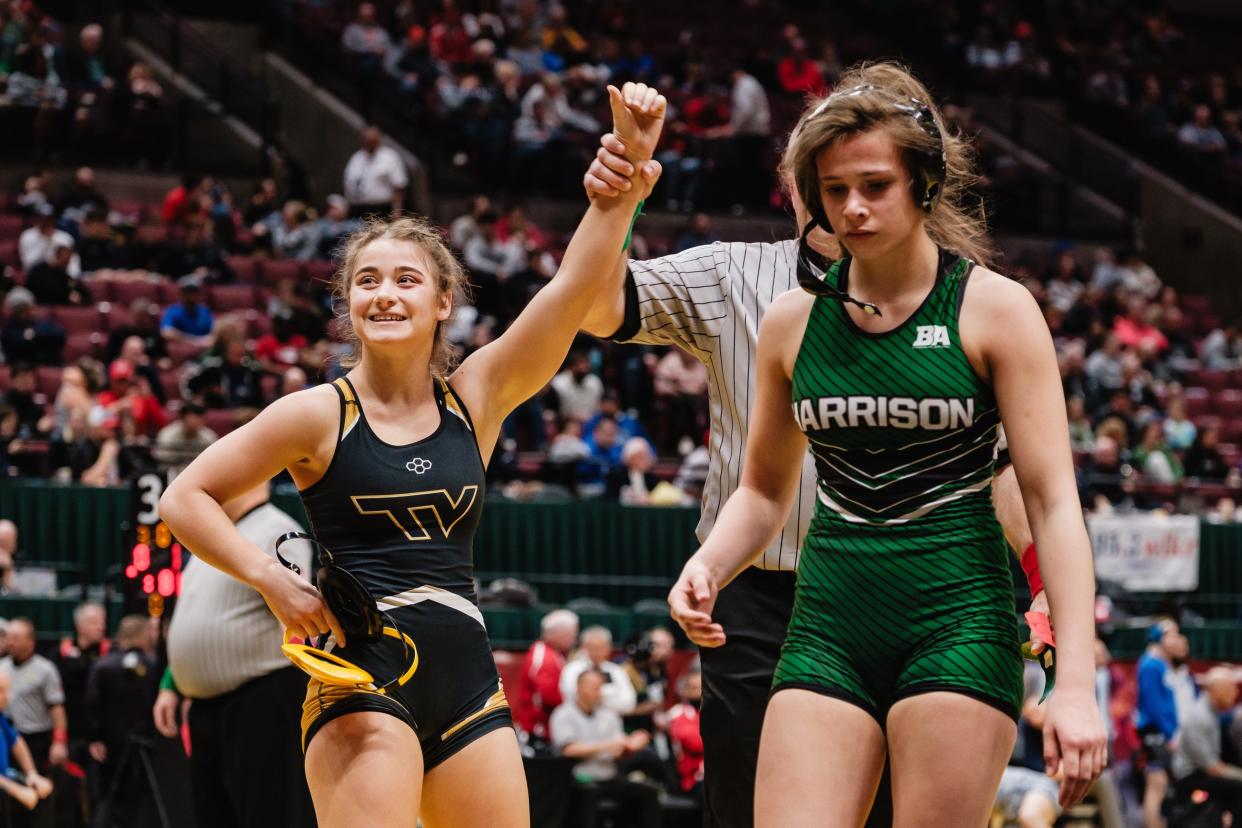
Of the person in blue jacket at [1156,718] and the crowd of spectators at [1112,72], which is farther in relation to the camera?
the crowd of spectators at [1112,72]

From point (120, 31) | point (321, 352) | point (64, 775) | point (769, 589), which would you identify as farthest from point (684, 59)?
point (769, 589)

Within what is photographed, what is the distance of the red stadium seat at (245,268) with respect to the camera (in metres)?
17.0

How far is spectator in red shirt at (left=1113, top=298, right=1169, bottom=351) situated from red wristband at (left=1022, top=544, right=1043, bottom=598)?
17560 mm

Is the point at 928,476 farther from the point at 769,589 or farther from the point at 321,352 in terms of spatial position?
the point at 321,352

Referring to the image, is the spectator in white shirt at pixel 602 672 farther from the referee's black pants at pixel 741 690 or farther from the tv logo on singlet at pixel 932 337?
the tv logo on singlet at pixel 932 337

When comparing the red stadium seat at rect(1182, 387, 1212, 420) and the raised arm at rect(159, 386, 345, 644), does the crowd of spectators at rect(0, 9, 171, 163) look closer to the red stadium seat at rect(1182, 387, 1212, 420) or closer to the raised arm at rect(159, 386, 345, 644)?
the red stadium seat at rect(1182, 387, 1212, 420)

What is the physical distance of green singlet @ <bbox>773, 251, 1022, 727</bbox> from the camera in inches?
135

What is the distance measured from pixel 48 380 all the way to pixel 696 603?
40.6 feet

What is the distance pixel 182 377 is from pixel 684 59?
31.4ft

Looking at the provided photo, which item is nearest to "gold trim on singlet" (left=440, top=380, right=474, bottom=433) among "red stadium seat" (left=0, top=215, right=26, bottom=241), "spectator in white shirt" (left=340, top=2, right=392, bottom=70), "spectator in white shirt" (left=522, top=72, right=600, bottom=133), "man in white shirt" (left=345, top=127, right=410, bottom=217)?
"red stadium seat" (left=0, top=215, right=26, bottom=241)

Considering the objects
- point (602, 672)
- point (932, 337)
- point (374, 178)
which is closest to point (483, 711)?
point (932, 337)

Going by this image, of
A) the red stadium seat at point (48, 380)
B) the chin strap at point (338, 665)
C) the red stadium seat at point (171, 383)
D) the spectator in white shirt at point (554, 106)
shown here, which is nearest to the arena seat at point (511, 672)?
the red stadium seat at point (171, 383)

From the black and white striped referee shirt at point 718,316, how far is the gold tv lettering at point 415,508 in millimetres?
707

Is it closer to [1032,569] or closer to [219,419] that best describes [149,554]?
[219,419]
